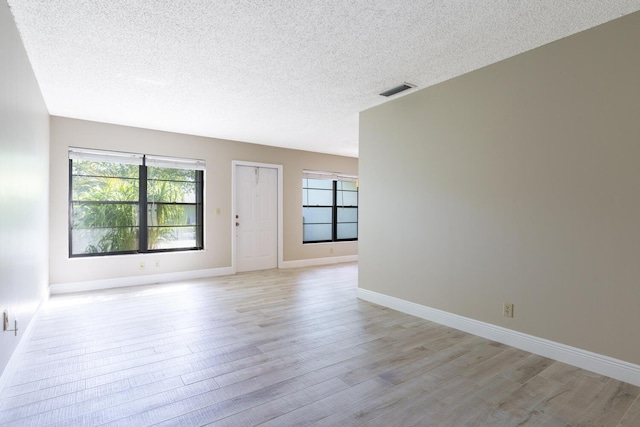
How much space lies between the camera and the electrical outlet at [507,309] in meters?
2.86

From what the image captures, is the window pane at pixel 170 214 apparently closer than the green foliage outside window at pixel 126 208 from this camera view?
No

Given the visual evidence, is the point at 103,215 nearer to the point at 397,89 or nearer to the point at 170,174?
the point at 170,174

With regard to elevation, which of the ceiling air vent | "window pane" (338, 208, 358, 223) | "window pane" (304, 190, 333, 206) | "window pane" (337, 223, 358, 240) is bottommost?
"window pane" (337, 223, 358, 240)

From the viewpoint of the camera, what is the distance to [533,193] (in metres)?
2.72

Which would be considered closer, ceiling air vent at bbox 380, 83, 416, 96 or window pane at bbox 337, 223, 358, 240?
ceiling air vent at bbox 380, 83, 416, 96

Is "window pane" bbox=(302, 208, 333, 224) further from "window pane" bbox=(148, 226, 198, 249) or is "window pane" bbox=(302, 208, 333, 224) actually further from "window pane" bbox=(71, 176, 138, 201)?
"window pane" bbox=(71, 176, 138, 201)

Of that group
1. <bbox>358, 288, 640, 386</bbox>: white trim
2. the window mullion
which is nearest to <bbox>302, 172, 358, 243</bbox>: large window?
the window mullion

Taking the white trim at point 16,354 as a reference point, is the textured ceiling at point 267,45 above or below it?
above

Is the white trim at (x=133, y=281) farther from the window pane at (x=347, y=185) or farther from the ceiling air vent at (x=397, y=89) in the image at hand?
the ceiling air vent at (x=397, y=89)

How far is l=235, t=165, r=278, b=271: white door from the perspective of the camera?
20.8 ft

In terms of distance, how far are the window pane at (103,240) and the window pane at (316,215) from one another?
11.0 feet

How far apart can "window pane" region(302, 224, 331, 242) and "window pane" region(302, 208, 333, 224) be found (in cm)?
9

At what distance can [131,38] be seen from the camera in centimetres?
255

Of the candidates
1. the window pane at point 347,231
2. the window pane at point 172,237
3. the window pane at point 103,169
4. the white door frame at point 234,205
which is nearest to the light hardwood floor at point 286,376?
the window pane at point 172,237
